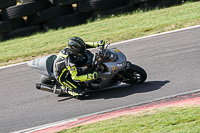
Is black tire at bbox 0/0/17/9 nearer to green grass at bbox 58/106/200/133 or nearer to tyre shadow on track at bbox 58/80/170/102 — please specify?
tyre shadow on track at bbox 58/80/170/102

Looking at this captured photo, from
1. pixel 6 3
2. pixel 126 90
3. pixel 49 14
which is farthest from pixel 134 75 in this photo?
pixel 6 3

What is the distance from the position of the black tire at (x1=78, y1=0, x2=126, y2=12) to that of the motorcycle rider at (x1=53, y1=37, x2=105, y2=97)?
6383 millimetres

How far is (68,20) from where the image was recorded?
48.4 feet

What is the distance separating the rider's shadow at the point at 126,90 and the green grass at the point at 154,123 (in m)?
1.34

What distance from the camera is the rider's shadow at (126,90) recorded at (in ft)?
25.2

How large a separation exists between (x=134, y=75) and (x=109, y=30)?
5.57m

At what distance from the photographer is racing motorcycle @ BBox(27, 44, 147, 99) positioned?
7.39m

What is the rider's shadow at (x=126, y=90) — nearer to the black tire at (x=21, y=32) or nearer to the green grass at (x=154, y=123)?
the green grass at (x=154, y=123)

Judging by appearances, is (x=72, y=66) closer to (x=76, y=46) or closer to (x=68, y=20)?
(x=76, y=46)

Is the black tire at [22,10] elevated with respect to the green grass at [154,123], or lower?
elevated

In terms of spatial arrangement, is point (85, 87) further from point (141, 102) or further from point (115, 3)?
point (115, 3)

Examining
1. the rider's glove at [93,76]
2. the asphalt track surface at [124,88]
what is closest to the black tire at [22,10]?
the asphalt track surface at [124,88]

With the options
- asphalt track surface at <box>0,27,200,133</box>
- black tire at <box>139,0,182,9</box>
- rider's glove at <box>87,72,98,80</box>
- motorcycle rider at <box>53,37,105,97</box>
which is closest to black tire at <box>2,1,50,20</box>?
asphalt track surface at <box>0,27,200,133</box>

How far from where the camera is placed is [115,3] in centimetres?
1428
